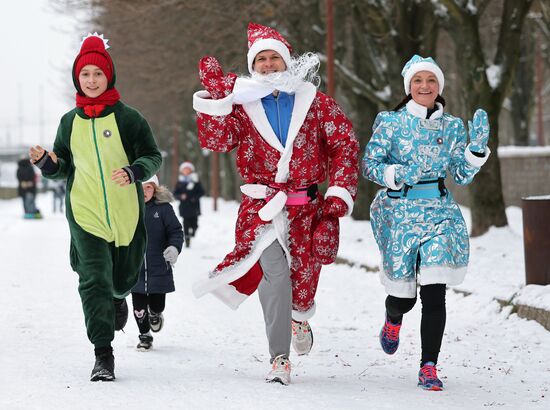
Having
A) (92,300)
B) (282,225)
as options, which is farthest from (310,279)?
(92,300)

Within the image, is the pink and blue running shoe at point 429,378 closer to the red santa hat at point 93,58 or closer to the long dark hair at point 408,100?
the long dark hair at point 408,100

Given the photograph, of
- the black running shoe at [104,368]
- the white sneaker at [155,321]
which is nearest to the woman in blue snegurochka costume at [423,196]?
the black running shoe at [104,368]

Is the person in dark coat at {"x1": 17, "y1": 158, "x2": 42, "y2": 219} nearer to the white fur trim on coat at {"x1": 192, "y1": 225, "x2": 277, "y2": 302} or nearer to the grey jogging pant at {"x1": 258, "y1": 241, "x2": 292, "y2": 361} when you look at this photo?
the white fur trim on coat at {"x1": 192, "y1": 225, "x2": 277, "y2": 302}

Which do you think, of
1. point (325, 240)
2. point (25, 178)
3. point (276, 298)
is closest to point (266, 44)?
point (325, 240)

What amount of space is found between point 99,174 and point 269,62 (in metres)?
1.21

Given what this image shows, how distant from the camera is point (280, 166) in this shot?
631cm

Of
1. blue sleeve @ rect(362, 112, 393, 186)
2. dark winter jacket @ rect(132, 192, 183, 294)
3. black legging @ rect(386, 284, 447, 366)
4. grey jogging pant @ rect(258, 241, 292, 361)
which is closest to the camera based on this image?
black legging @ rect(386, 284, 447, 366)

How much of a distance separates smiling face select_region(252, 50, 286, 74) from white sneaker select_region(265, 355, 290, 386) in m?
1.70

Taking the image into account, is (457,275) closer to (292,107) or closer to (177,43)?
(292,107)

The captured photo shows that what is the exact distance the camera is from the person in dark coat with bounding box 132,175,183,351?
A: 305 inches

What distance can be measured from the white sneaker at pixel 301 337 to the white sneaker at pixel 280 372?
58 cm

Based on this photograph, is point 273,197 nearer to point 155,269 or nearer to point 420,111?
point 420,111

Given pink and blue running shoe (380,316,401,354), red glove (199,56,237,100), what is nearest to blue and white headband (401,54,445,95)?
red glove (199,56,237,100)

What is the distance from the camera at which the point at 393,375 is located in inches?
260
